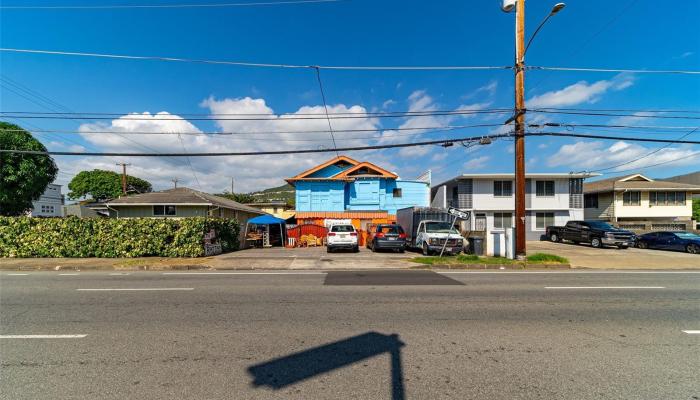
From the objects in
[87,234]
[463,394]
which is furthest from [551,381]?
[87,234]

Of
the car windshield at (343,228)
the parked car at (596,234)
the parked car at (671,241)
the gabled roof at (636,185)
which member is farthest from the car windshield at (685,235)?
the car windshield at (343,228)

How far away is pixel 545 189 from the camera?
30031 millimetres

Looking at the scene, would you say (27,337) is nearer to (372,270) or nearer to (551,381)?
(551,381)

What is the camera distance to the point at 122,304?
22.0ft

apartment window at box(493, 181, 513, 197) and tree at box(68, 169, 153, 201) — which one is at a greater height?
tree at box(68, 169, 153, 201)

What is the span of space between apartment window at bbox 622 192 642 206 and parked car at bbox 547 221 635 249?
12.3 m

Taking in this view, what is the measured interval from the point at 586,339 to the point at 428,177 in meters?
28.5

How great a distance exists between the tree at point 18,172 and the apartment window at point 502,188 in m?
38.2

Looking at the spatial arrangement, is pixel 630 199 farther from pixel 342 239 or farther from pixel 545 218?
pixel 342 239

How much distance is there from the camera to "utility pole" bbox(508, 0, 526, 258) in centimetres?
1367

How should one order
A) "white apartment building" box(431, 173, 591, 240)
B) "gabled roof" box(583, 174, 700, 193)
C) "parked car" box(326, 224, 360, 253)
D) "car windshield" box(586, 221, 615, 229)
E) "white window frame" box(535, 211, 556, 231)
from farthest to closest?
"gabled roof" box(583, 174, 700, 193) → "white window frame" box(535, 211, 556, 231) → "white apartment building" box(431, 173, 591, 240) → "car windshield" box(586, 221, 615, 229) → "parked car" box(326, 224, 360, 253)

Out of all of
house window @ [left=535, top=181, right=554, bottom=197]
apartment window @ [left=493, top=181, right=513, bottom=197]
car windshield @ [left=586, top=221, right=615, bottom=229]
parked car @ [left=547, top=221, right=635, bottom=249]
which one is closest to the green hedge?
apartment window @ [left=493, top=181, right=513, bottom=197]

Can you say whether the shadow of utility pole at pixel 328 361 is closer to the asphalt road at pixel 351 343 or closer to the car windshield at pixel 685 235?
the asphalt road at pixel 351 343

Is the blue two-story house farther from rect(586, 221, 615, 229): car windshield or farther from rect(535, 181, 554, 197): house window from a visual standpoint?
rect(586, 221, 615, 229): car windshield
